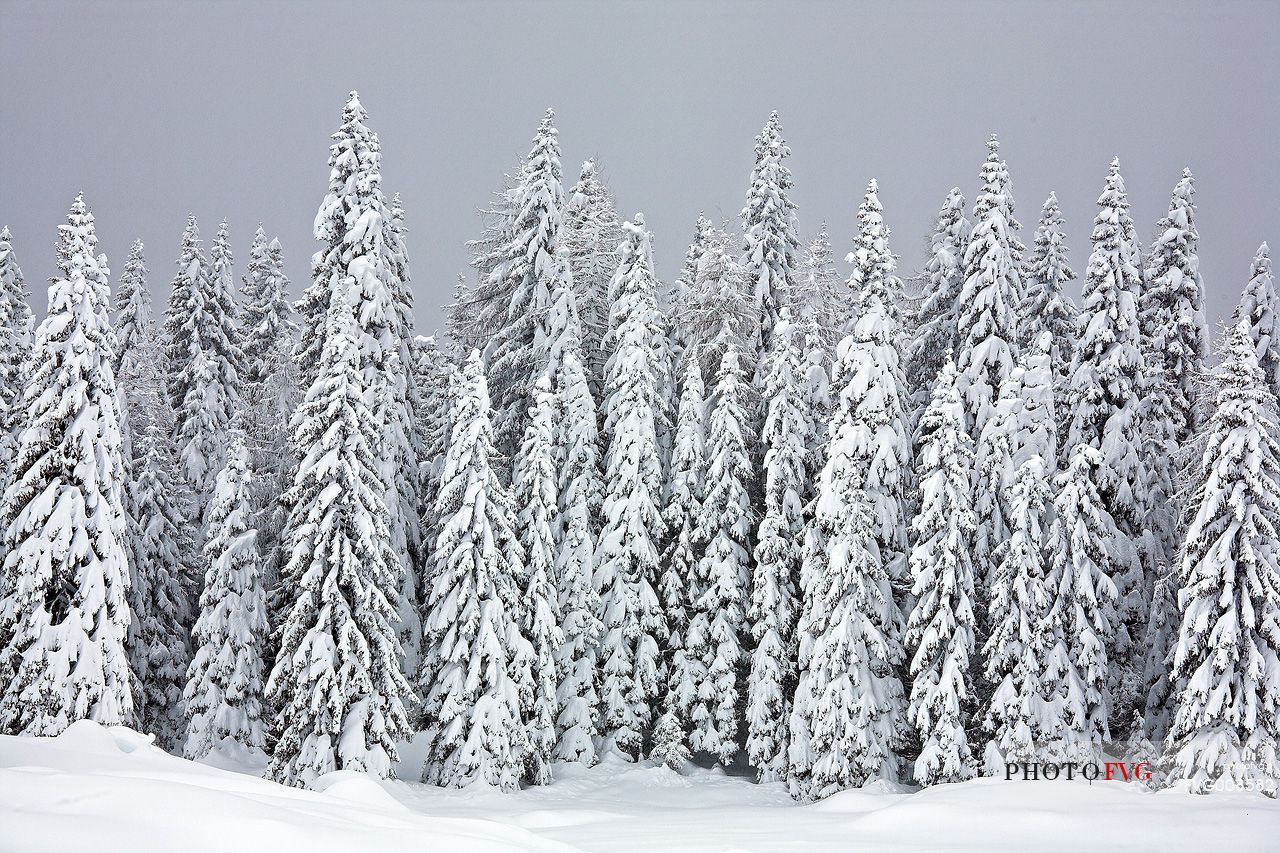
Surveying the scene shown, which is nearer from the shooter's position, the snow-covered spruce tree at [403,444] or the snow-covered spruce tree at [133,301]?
the snow-covered spruce tree at [403,444]

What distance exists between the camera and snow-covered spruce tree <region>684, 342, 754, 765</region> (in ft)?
115

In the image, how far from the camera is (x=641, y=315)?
36656 millimetres

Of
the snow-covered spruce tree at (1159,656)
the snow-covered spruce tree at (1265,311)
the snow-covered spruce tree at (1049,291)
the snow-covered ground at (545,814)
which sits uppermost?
the snow-covered spruce tree at (1049,291)

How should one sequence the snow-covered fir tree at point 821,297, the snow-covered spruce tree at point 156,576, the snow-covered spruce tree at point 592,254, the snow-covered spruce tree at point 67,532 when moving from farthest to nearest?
the snow-covered spruce tree at point 592,254 < the snow-covered fir tree at point 821,297 < the snow-covered spruce tree at point 156,576 < the snow-covered spruce tree at point 67,532

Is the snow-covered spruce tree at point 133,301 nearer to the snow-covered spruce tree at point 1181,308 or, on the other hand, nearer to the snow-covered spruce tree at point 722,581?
the snow-covered spruce tree at point 722,581

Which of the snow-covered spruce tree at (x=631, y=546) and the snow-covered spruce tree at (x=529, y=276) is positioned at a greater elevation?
the snow-covered spruce tree at (x=529, y=276)

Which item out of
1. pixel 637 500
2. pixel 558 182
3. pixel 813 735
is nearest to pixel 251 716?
pixel 637 500

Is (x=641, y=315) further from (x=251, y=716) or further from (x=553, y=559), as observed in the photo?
(x=251, y=716)

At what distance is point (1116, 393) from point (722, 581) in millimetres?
14161

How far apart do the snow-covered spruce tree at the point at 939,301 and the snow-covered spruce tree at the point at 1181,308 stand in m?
6.89

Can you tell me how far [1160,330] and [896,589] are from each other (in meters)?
12.4

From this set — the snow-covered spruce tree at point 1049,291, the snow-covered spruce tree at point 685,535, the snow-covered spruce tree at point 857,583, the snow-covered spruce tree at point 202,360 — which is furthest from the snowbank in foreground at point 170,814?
the snow-covered spruce tree at point 1049,291

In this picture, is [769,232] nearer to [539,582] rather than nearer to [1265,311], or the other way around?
[539,582]

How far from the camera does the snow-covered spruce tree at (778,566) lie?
112 ft
